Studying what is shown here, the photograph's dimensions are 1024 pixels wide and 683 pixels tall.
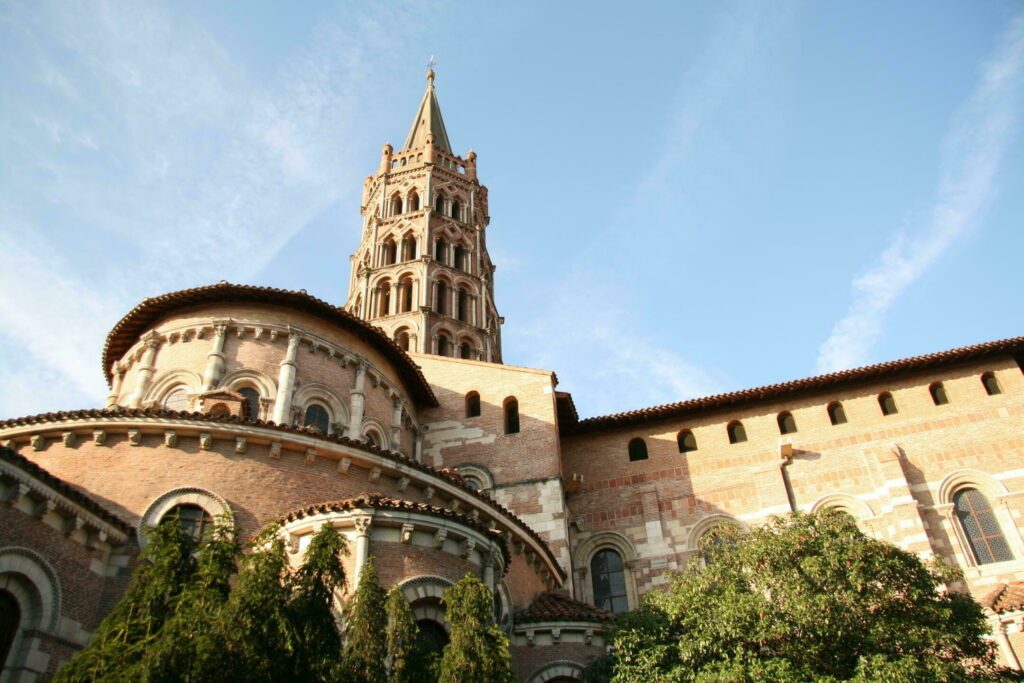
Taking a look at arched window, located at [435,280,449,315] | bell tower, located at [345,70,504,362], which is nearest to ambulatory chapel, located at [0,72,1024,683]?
bell tower, located at [345,70,504,362]

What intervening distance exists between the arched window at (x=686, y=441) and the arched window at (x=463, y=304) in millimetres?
15079

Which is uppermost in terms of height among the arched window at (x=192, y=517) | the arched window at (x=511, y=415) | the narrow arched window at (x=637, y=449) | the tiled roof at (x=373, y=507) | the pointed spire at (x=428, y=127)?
the pointed spire at (x=428, y=127)

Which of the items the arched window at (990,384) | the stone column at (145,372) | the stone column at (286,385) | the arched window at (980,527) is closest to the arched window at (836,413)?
the arched window at (980,527)

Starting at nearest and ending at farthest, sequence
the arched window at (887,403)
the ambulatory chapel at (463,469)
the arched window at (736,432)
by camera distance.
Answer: the ambulatory chapel at (463,469) < the arched window at (887,403) < the arched window at (736,432)

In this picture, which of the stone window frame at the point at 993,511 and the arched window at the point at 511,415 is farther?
the arched window at the point at 511,415

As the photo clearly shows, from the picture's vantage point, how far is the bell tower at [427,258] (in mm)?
35781

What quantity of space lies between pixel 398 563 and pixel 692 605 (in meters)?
5.40

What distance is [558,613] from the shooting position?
16.6 metres

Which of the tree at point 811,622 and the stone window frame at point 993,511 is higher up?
the stone window frame at point 993,511

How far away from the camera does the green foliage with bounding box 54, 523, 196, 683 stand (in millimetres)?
8352

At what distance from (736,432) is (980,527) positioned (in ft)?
21.4

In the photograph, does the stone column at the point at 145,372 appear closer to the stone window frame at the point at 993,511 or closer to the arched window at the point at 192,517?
the arched window at the point at 192,517

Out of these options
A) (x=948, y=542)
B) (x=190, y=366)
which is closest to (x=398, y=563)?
(x=190, y=366)

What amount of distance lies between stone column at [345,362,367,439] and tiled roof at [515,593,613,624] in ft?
19.7
